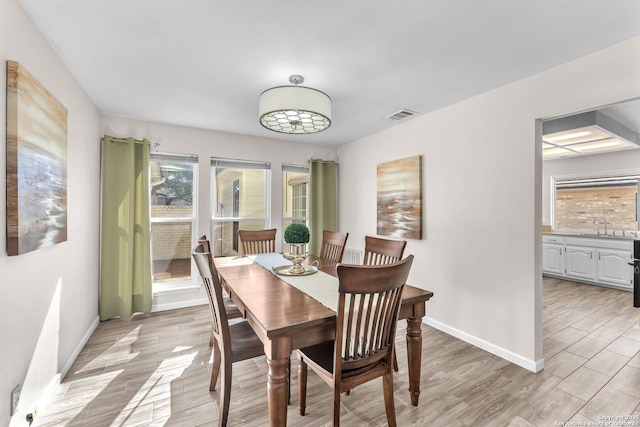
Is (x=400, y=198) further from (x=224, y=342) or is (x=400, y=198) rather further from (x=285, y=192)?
(x=224, y=342)

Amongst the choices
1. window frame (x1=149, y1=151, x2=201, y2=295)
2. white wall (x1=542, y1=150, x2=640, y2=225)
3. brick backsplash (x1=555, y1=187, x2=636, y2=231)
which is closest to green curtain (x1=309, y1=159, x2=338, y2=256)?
window frame (x1=149, y1=151, x2=201, y2=295)

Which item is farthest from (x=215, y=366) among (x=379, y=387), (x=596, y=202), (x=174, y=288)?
(x=596, y=202)

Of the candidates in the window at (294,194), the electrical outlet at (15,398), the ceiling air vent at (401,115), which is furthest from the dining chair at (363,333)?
the window at (294,194)

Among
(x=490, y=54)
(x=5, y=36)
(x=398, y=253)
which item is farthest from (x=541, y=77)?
(x=5, y=36)

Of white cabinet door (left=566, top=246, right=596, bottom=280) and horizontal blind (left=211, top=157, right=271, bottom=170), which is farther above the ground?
horizontal blind (left=211, top=157, right=271, bottom=170)

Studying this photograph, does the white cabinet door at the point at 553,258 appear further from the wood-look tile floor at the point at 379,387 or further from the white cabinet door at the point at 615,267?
the wood-look tile floor at the point at 379,387

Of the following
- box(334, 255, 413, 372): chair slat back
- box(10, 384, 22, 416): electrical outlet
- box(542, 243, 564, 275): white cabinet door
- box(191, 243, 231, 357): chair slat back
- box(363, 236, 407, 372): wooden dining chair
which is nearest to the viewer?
box(334, 255, 413, 372): chair slat back

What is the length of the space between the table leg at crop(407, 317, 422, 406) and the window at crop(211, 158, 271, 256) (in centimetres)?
289

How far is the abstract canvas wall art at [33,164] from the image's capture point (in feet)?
4.69

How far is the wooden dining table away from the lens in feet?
4.44

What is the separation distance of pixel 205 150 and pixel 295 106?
2293mm

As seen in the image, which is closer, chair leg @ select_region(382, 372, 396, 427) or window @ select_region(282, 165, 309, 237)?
chair leg @ select_region(382, 372, 396, 427)

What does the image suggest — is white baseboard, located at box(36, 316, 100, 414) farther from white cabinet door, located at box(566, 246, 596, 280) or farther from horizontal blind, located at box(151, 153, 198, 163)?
white cabinet door, located at box(566, 246, 596, 280)

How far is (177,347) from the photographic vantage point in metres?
2.68
